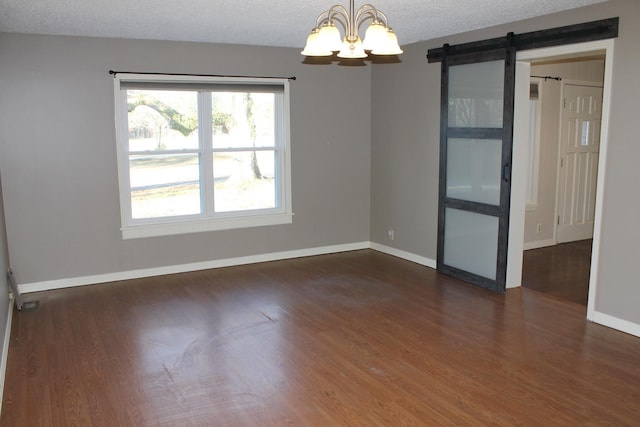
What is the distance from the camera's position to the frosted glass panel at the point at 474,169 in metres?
4.85

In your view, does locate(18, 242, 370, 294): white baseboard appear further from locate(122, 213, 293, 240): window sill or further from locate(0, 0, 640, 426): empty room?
locate(122, 213, 293, 240): window sill

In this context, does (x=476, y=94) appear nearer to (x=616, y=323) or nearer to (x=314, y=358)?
(x=616, y=323)

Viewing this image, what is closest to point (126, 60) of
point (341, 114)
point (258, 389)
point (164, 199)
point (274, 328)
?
point (164, 199)

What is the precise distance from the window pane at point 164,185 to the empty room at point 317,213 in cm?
2

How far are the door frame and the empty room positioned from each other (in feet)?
0.06

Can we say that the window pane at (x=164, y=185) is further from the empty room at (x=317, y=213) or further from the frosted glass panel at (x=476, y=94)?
the frosted glass panel at (x=476, y=94)

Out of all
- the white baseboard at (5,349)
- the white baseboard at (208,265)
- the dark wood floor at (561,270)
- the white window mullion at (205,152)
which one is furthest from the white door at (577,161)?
the white baseboard at (5,349)

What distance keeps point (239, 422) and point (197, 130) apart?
3.55m

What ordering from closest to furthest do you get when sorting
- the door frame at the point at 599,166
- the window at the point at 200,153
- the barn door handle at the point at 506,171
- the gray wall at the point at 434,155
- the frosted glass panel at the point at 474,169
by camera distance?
the gray wall at the point at 434,155 → the door frame at the point at 599,166 → the barn door handle at the point at 506,171 → the frosted glass panel at the point at 474,169 → the window at the point at 200,153

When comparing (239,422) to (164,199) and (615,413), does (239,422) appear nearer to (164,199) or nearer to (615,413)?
(615,413)

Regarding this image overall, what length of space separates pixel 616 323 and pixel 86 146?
473 cm

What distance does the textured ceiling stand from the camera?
12.4 ft

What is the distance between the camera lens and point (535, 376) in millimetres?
3215

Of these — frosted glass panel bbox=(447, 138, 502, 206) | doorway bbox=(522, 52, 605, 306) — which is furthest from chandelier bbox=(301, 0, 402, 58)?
doorway bbox=(522, 52, 605, 306)
